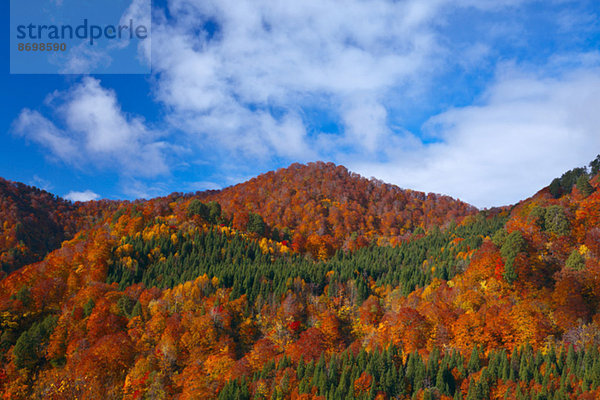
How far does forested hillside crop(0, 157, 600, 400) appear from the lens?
214 ft

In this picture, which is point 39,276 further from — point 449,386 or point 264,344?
point 449,386

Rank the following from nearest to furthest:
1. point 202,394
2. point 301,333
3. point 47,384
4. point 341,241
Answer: point 202,394 → point 47,384 → point 301,333 → point 341,241

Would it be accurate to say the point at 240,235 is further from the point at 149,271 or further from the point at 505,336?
the point at 505,336

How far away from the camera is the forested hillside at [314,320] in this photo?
6538cm

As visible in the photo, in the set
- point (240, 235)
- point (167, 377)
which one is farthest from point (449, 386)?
point (240, 235)

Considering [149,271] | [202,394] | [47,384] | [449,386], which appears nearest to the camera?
[449,386]

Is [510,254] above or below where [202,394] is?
above

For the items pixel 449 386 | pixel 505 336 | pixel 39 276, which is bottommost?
pixel 449 386

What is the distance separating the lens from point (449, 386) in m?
63.2

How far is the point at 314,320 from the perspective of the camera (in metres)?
98.7

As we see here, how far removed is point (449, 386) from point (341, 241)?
4896 inches

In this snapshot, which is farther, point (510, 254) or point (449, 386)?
point (510, 254)

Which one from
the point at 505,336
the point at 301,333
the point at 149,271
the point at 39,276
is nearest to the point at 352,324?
the point at 301,333

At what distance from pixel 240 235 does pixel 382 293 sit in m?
61.5
